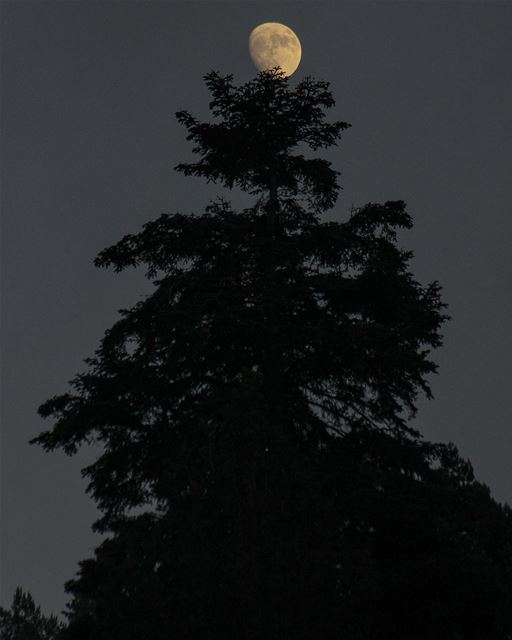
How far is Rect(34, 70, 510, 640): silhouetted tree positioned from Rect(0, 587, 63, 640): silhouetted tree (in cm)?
4020

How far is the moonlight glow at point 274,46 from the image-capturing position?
181 ft

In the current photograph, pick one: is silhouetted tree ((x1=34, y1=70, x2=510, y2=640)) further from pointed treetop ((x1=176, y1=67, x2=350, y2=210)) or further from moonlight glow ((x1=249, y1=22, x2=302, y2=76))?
moonlight glow ((x1=249, y1=22, x2=302, y2=76))

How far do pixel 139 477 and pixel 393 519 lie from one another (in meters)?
5.30

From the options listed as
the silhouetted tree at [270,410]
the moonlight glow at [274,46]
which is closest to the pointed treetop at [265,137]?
the silhouetted tree at [270,410]

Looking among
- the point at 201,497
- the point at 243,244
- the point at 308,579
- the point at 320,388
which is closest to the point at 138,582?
the point at 201,497

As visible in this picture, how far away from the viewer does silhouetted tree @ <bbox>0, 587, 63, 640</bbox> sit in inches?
2254

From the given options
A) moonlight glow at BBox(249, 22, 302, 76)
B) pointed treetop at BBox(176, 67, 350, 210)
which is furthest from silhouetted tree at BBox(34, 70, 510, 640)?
moonlight glow at BBox(249, 22, 302, 76)

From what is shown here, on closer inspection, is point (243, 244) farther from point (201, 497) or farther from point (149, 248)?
point (201, 497)

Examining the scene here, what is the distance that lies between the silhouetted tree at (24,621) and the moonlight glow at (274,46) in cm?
3491

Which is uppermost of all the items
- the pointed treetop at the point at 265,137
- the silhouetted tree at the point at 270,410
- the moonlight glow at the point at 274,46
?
the moonlight glow at the point at 274,46

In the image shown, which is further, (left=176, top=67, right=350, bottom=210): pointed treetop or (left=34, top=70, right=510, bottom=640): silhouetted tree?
(left=176, top=67, right=350, bottom=210): pointed treetop

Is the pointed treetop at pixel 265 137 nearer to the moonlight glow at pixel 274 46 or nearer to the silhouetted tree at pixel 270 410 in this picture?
the silhouetted tree at pixel 270 410

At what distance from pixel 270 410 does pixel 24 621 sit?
43.9m

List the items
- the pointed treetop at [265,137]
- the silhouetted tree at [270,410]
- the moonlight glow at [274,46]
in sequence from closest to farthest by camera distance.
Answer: the silhouetted tree at [270,410]
the pointed treetop at [265,137]
the moonlight glow at [274,46]
